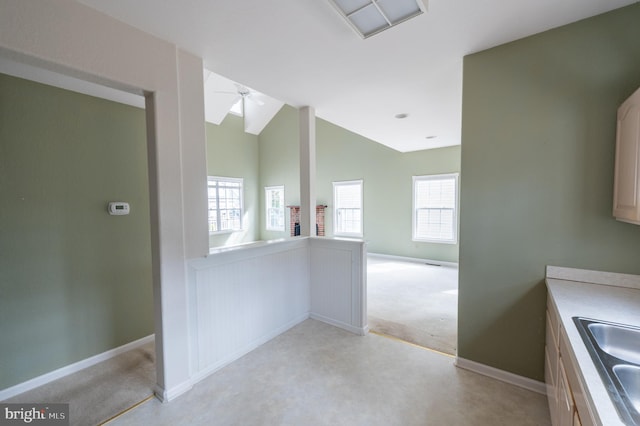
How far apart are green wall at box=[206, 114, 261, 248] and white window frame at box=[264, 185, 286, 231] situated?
0.99ft

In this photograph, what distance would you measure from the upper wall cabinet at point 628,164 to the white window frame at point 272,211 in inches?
293

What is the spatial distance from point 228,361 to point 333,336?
110 centimetres

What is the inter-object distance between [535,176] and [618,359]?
1.35 m

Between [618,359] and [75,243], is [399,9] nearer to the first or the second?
[618,359]

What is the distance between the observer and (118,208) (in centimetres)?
260

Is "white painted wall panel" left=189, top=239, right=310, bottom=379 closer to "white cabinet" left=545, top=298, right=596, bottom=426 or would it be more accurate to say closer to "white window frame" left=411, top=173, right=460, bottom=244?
"white cabinet" left=545, top=298, right=596, bottom=426

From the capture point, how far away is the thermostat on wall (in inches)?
101

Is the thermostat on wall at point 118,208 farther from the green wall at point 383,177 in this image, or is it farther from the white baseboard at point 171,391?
the green wall at point 383,177

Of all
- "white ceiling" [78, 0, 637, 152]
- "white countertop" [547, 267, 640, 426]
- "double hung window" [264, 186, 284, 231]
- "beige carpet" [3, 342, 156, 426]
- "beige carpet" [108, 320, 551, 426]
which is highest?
"white ceiling" [78, 0, 637, 152]

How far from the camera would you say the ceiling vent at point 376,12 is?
5.04 feet

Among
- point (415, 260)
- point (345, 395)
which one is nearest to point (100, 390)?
point (345, 395)

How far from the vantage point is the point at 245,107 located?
7699mm

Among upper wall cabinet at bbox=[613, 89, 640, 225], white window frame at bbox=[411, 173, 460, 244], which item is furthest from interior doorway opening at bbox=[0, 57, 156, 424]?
white window frame at bbox=[411, 173, 460, 244]

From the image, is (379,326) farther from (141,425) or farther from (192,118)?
(192,118)
